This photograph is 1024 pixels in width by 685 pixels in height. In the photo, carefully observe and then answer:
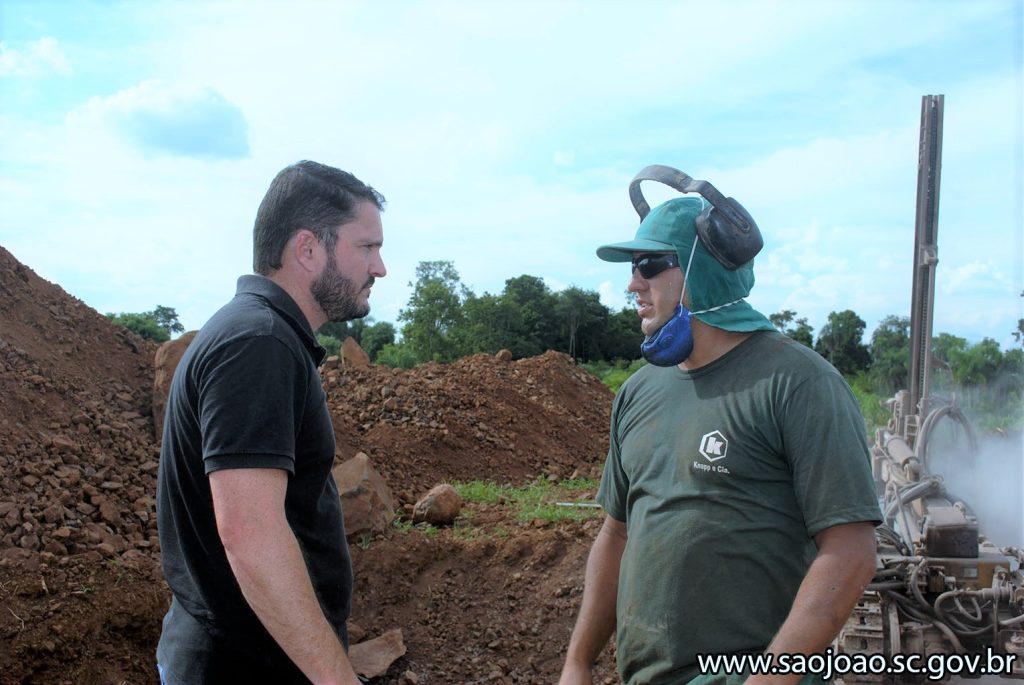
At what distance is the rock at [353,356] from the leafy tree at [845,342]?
18.8m

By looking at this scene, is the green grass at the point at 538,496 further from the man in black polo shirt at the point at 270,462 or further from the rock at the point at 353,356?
the man in black polo shirt at the point at 270,462

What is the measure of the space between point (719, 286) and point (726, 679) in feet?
3.39

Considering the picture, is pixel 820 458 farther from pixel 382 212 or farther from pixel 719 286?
pixel 382 212

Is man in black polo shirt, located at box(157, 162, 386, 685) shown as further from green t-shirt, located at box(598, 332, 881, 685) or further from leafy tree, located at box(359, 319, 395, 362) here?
leafy tree, located at box(359, 319, 395, 362)

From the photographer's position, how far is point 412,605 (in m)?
6.68

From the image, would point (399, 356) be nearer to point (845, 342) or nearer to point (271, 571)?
point (845, 342)

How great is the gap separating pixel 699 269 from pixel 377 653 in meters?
4.37

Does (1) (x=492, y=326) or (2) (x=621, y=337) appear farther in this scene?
(2) (x=621, y=337)

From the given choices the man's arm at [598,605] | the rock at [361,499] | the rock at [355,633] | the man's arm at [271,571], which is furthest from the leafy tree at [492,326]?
the man's arm at [271,571]

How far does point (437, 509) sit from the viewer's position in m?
8.24

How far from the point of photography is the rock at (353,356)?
1494 centimetres

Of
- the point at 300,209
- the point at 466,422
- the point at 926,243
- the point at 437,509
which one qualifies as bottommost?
the point at 437,509

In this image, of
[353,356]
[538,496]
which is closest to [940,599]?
[538,496]

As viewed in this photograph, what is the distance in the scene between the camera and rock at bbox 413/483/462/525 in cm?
824
